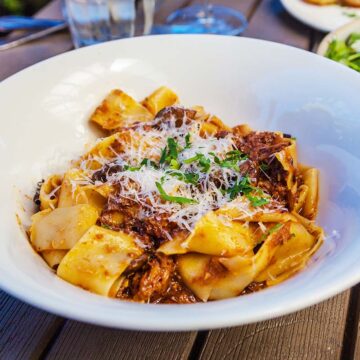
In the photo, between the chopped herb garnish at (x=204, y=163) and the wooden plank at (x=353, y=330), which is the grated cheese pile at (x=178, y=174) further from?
the wooden plank at (x=353, y=330)

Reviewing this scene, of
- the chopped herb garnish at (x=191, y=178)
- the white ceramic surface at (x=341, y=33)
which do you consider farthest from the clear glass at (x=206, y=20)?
the chopped herb garnish at (x=191, y=178)

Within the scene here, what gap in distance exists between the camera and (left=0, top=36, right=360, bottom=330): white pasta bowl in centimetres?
147

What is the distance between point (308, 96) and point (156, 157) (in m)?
0.90

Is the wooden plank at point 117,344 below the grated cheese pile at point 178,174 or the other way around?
below

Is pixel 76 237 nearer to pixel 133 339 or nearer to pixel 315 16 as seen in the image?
pixel 133 339

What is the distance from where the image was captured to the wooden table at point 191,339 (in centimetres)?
177

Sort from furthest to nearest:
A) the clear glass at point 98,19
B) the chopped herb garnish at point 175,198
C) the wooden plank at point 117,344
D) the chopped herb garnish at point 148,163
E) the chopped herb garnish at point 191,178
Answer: the clear glass at point 98,19
the chopped herb garnish at point 148,163
the chopped herb garnish at point 191,178
the chopped herb garnish at point 175,198
the wooden plank at point 117,344

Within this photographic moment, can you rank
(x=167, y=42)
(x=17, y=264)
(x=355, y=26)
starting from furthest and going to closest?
1. (x=355, y=26)
2. (x=167, y=42)
3. (x=17, y=264)

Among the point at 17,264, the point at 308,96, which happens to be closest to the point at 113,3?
the point at 308,96

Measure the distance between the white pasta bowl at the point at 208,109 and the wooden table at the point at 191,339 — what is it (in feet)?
0.71

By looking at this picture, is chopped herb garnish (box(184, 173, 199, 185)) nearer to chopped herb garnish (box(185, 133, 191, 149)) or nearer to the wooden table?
chopped herb garnish (box(185, 133, 191, 149))

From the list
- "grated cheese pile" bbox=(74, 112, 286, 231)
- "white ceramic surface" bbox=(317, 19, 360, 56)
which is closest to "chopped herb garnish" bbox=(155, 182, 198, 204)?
"grated cheese pile" bbox=(74, 112, 286, 231)

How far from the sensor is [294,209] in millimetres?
2223

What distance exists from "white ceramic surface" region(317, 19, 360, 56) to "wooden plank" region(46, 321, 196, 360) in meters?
2.43
